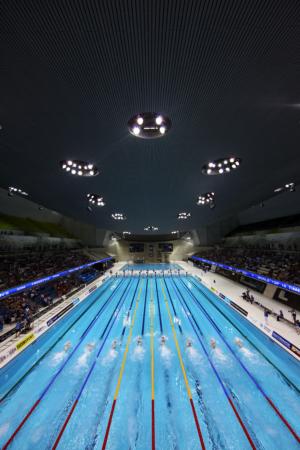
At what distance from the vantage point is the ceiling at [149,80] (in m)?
2.94

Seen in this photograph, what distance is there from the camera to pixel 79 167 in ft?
29.1

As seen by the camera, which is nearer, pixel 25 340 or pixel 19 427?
pixel 19 427

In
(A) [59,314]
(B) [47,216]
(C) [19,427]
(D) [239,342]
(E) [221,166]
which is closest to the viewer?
(C) [19,427]

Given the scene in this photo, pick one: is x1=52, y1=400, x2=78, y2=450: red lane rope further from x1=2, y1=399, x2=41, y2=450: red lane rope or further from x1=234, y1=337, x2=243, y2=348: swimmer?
x1=234, y1=337, x2=243, y2=348: swimmer

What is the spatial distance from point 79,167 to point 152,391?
33.7 feet

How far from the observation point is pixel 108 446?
17.3ft

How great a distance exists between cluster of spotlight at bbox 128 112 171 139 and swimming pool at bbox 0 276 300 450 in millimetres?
9573

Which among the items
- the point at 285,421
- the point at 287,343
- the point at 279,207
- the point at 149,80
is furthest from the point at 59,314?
the point at 279,207

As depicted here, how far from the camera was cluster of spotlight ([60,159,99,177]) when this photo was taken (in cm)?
863

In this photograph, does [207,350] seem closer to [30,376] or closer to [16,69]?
[30,376]

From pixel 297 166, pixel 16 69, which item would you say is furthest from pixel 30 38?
pixel 297 166

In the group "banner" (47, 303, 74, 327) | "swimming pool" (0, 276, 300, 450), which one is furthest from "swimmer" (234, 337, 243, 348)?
"banner" (47, 303, 74, 327)

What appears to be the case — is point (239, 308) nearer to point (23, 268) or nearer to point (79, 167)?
point (79, 167)

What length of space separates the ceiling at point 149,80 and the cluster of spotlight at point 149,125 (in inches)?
9.8
